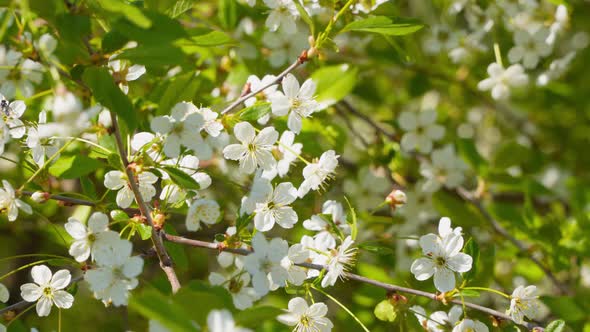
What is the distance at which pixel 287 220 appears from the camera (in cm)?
152

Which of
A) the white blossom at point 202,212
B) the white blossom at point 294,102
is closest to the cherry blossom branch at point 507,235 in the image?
the white blossom at point 294,102

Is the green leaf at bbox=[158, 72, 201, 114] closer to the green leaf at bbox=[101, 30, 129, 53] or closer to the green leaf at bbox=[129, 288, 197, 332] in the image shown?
the green leaf at bbox=[101, 30, 129, 53]

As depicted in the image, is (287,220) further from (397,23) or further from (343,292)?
(343,292)

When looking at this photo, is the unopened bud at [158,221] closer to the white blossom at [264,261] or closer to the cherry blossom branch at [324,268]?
the cherry blossom branch at [324,268]

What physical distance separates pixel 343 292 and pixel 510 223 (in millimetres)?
768

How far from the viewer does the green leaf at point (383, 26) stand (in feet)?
4.97

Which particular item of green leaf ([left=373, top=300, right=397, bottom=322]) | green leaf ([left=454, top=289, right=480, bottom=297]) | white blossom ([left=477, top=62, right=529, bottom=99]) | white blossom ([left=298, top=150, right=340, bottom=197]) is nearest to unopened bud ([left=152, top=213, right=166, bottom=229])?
white blossom ([left=298, top=150, right=340, bottom=197])

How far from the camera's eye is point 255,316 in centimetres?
112

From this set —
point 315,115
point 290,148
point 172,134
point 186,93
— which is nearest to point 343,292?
point 315,115

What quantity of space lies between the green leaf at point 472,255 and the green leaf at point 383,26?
1.74ft

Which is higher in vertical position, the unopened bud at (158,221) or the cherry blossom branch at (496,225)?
the unopened bud at (158,221)

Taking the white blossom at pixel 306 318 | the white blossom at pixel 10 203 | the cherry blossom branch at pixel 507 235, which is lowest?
the cherry blossom branch at pixel 507 235

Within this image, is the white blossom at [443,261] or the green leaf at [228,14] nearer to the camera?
the white blossom at [443,261]

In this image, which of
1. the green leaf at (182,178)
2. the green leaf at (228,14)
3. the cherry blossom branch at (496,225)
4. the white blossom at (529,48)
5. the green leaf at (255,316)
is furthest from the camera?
the white blossom at (529,48)
